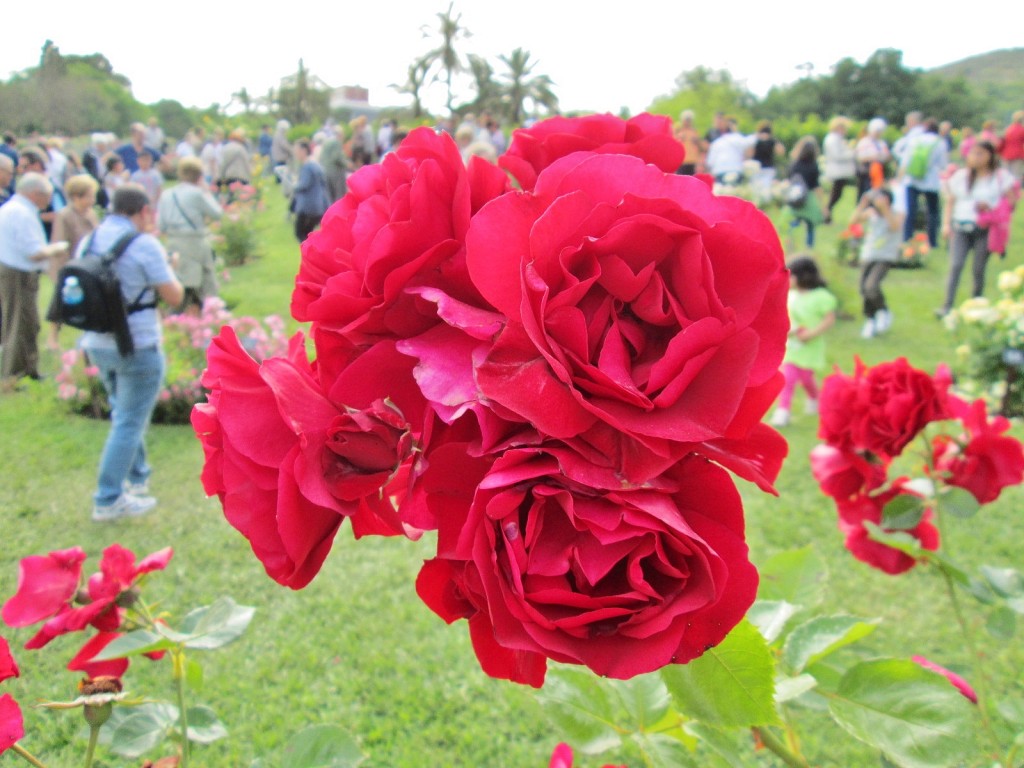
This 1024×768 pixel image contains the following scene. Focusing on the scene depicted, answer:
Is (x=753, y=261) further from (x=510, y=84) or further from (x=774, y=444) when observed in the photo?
(x=510, y=84)

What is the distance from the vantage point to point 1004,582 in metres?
1.30

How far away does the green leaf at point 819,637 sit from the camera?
102 cm

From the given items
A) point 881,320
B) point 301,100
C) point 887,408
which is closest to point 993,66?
point 301,100

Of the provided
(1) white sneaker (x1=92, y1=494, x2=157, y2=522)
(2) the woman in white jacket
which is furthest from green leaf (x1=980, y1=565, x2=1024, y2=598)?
(2) the woman in white jacket

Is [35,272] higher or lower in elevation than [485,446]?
lower

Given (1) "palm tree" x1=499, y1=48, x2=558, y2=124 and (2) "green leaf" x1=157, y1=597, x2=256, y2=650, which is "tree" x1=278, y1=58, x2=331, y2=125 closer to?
(1) "palm tree" x1=499, y1=48, x2=558, y2=124

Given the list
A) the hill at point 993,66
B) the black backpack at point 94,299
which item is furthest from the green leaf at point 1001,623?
the hill at point 993,66

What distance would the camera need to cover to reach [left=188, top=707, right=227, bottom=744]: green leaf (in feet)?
3.54

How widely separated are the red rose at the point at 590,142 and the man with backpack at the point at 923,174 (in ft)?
43.6

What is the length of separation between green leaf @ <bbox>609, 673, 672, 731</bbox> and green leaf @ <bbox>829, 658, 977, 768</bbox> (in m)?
0.22

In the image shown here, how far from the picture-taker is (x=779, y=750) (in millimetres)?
845

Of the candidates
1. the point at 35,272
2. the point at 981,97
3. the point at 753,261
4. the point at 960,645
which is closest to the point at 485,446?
the point at 753,261

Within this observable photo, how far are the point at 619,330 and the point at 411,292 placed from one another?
0.52ft

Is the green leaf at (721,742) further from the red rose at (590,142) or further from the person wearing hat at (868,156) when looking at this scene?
the person wearing hat at (868,156)
